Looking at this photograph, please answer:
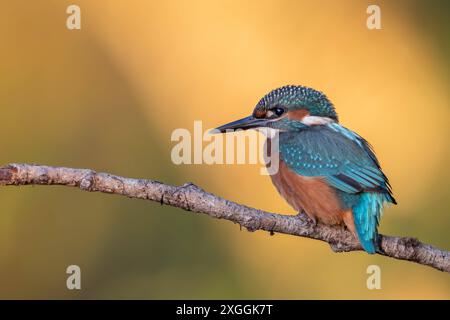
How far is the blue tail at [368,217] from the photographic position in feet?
10.7

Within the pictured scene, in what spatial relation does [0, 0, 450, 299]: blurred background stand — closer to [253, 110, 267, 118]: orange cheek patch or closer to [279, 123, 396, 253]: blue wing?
[253, 110, 267, 118]: orange cheek patch

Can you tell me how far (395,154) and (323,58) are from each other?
99 centimetres

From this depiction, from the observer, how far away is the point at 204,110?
563 centimetres

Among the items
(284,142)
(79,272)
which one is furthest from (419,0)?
(79,272)

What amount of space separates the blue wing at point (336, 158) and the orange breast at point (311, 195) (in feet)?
0.13

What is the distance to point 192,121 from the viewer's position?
5602 mm

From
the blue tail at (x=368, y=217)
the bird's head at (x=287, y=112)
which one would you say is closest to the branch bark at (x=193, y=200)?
the blue tail at (x=368, y=217)

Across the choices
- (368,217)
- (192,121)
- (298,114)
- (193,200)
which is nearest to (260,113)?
(298,114)

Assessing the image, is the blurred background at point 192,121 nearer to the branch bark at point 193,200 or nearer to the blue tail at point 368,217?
the blue tail at point 368,217

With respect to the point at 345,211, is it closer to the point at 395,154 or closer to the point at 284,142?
the point at 284,142

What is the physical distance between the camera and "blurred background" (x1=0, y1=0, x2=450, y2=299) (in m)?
5.16

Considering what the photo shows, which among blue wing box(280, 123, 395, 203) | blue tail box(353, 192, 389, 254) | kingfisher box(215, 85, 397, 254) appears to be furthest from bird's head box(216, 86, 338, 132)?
blue tail box(353, 192, 389, 254)

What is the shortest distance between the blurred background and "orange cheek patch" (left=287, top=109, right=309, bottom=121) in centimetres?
146

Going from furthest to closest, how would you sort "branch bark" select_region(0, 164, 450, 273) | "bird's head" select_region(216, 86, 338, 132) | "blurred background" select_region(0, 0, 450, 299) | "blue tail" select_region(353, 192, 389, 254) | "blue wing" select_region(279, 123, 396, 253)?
"blurred background" select_region(0, 0, 450, 299) → "bird's head" select_region(216, 86, 338, 132) → "blue wing" select_region(279, 123, 396, 253) → "blue tail" select_region(353, 192, 389, 254) → "branch bark" select_region(0, 164, 450, 273)
